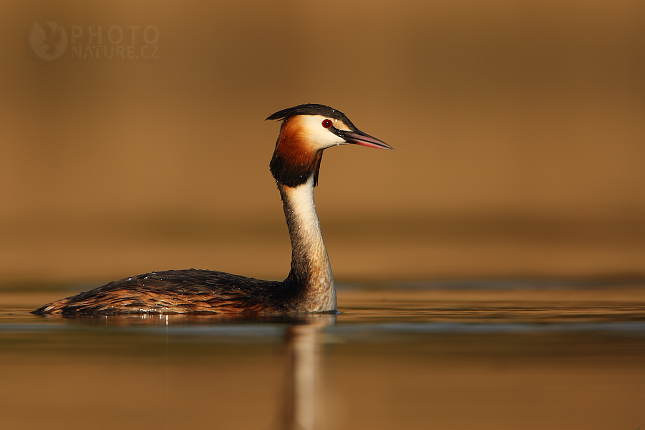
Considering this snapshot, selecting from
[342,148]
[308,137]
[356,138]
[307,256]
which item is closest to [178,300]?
[307,256]

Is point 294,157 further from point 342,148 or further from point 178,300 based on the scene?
point 342,148

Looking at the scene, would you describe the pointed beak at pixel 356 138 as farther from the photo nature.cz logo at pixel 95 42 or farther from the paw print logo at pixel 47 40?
the paw print logo at pixel 47 40

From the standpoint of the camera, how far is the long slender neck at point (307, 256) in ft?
50.1

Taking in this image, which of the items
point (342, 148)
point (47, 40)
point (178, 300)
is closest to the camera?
point (178, 300)

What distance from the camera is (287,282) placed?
15516mm

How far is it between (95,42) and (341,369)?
2289 inches

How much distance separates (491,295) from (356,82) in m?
49.3

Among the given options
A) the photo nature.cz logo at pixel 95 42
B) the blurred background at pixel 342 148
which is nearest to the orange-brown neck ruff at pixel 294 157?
the blurred background at pixel 342 148

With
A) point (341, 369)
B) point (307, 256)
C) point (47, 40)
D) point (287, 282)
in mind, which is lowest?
point (341, 369)

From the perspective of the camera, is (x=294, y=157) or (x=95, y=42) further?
(x=95, y=42)

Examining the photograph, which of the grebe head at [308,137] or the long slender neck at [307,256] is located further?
the grebe head at [308,137]

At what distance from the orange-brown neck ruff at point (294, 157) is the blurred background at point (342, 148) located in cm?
400

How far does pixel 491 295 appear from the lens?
1736 cm

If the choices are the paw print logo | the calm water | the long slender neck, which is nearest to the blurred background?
the paw print logo
